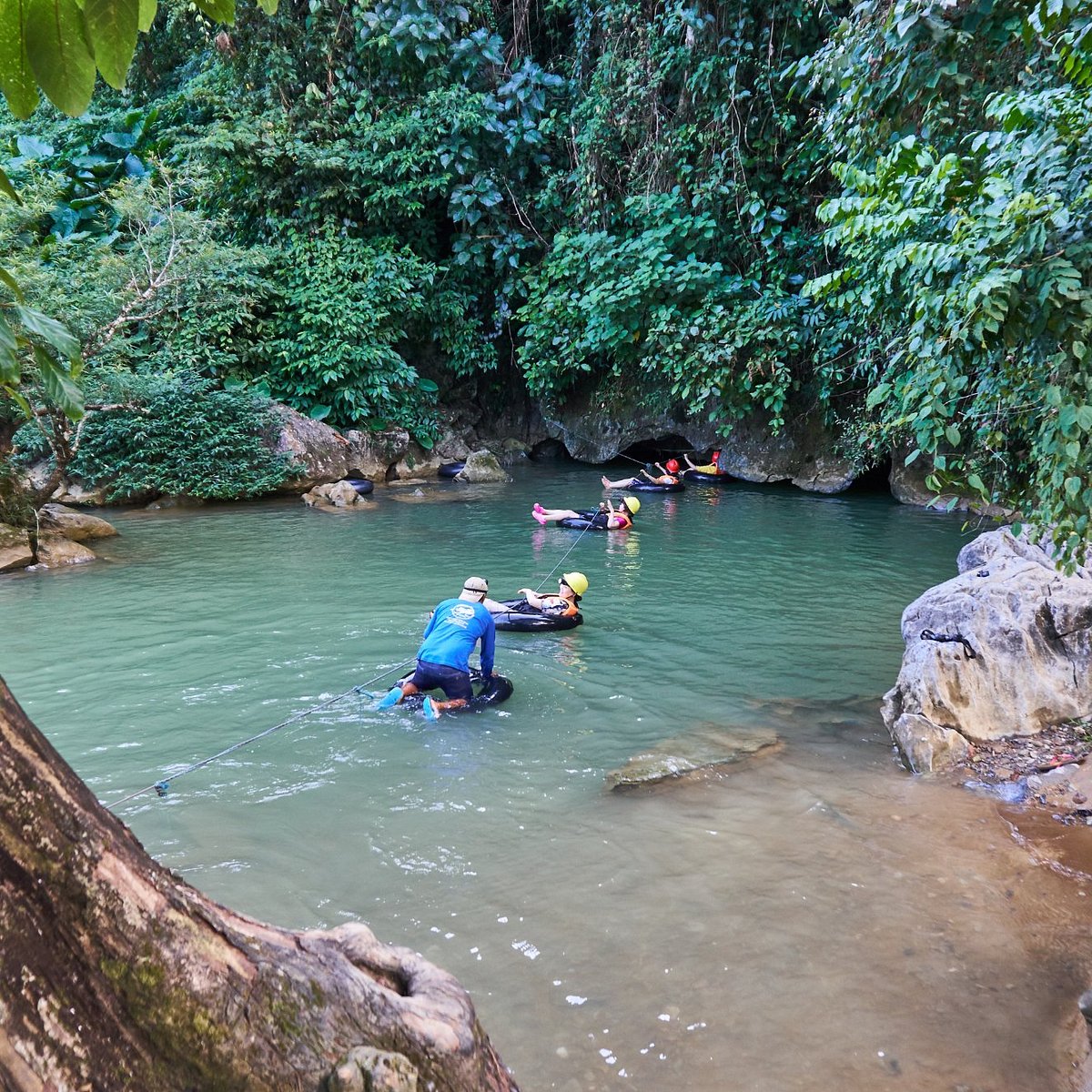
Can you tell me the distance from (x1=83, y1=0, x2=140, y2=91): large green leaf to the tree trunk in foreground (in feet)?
3.57

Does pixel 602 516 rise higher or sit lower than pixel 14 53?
lower

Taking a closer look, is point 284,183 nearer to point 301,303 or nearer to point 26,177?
point 301,303

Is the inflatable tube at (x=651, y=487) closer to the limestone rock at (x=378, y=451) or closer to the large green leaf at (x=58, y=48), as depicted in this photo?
the limestone rock at (x=378, y=451)

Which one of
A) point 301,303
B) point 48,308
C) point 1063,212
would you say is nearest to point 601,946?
point 1063,212

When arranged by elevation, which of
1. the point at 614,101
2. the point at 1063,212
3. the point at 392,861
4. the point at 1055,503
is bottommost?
the point at 392,861

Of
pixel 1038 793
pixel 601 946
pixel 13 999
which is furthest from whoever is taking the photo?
pixel 1038 793

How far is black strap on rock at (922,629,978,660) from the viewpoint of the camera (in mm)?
6441

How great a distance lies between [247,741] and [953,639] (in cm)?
509

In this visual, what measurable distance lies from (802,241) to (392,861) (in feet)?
51.1

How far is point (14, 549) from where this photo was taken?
38.6 feet

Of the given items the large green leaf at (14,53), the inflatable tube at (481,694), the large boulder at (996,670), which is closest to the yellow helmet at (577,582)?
the inflatable tube at (481,694)

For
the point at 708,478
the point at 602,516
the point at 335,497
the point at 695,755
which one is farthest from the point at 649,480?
the point at 695,755

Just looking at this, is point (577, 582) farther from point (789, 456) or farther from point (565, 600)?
point (789, 456)

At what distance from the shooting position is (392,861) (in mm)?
4938
